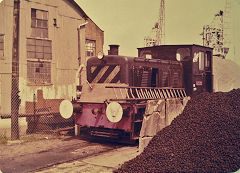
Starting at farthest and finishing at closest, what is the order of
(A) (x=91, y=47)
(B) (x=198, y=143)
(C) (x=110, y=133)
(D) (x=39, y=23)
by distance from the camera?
1. (A) (x=91, y=47)
2. (D) (x=39, y=23)
3. (C) (x=110, y=133)
4. (B) (x=198, y=143)

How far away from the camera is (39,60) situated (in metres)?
12.3

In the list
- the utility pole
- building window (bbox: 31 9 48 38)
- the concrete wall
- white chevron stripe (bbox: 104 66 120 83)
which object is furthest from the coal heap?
building window (bbox: 31 9 48 38)

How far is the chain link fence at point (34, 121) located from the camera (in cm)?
865

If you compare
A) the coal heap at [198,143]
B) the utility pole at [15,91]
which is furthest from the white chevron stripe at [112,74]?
the utility pole at [15,91]

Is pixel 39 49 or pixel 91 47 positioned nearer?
pixel 39 49

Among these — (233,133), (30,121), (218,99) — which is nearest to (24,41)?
(30,121)

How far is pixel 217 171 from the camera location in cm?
467

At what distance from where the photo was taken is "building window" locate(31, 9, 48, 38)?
40.2ft

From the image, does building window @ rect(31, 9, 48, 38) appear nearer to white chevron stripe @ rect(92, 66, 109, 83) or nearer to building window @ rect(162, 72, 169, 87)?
white chevron stripe @ rect(92, 66, 109, 83)

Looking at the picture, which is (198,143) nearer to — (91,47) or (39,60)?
(39,60)

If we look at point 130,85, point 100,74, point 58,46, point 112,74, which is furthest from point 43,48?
point 130,85

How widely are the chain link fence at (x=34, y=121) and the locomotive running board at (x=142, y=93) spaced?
2926 mm

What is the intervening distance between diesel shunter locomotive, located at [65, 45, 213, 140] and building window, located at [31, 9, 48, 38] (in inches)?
185

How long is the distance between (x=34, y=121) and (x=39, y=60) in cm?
359
